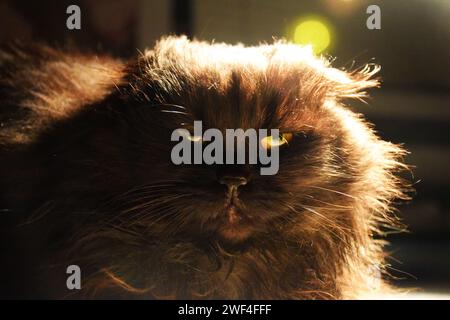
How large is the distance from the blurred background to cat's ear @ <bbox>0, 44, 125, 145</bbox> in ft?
0.26

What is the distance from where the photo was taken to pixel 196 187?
71 cm

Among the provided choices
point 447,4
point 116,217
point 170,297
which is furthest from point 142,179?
point 447,4

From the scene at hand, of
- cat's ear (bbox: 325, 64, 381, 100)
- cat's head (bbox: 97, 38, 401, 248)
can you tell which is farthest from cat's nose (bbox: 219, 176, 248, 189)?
cat's ear (bbox: 325, 64, 381, 100)

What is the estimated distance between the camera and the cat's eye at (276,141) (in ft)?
2.35

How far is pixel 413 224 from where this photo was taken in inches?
36.9

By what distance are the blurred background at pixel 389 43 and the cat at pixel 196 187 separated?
4cm

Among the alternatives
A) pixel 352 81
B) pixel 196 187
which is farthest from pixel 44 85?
pixel 352 81

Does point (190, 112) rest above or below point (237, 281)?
above

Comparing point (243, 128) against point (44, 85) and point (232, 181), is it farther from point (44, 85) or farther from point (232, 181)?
point (44, 85)

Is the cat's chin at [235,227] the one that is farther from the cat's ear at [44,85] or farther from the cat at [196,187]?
the cat's ear at [44,85]

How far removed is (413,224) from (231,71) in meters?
0.43

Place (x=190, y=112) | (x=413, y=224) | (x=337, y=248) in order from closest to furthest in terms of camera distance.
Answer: (x=190, y=112) < (x=337, y=248) < (x=413, y=224)

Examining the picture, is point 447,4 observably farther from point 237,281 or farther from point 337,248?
point 237,281

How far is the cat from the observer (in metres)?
0.72
